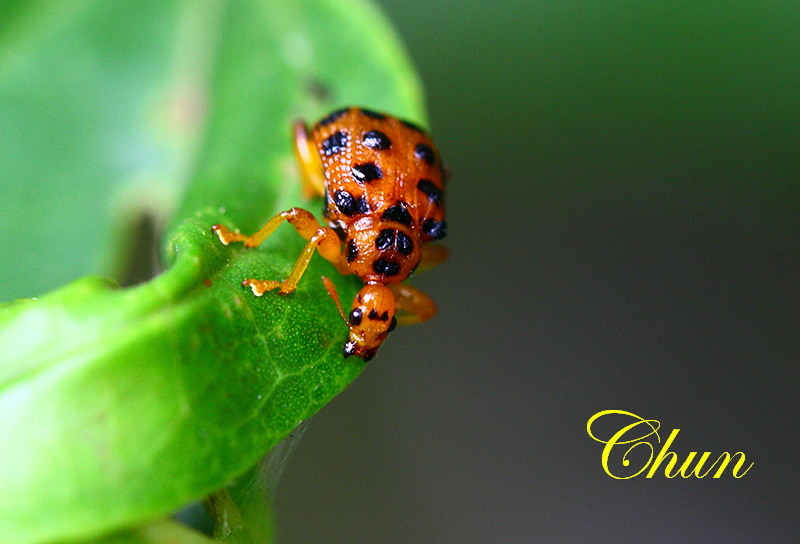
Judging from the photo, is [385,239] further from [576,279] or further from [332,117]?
[576,279]

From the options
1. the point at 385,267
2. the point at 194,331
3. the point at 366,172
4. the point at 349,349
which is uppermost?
the point at 366,172

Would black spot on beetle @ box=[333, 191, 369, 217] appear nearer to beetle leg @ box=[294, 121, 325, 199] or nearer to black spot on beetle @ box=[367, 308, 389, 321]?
beetle leg @ box=[294, 121, 325, 199]

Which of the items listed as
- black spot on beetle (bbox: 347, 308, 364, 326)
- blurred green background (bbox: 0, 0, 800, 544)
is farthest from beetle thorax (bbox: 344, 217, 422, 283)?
blurred green background (bbox: 0, 0, 800, 544)

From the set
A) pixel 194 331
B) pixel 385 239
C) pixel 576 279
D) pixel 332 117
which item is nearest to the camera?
pixel 194 331

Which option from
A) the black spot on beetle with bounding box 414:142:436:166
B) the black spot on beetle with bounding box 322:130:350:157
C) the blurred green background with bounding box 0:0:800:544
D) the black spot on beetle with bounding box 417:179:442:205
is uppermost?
the blurred green background with bounding box 0:0:800:544

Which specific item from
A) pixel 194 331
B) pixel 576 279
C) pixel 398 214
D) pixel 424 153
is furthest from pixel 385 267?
pixel 576 279

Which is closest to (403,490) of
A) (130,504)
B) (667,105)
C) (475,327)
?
(475,327)
